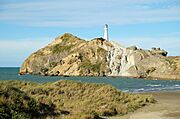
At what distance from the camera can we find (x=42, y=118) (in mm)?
19219

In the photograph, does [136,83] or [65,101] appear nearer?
[65,101]

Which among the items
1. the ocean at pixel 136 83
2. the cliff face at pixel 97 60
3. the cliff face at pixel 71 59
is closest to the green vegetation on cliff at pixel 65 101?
the ocean at pixel 136 83

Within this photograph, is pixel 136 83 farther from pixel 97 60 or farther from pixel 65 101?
pixel 97 60

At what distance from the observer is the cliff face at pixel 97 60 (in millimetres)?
117500

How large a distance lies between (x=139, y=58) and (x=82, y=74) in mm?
22622

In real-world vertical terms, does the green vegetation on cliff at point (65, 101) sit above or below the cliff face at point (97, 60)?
below

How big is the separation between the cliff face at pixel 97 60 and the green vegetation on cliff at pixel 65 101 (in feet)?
260

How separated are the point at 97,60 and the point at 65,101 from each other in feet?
355

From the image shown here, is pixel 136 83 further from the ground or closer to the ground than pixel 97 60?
closer to the ground

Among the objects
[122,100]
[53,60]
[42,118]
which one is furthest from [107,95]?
[53,60]

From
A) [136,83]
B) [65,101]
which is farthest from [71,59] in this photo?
[65,101]

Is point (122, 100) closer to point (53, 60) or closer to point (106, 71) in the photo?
point (106, 71)

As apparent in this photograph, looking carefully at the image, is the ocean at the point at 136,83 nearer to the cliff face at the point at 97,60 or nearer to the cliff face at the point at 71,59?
the cliff face at the point at 97,60

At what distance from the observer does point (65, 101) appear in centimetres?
2781
